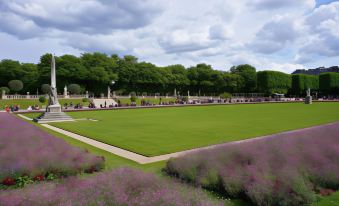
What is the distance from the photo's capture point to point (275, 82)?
100m

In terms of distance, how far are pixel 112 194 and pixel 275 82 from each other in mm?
101538

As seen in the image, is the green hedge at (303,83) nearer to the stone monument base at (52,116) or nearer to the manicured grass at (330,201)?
the stone monument base at (52,116)

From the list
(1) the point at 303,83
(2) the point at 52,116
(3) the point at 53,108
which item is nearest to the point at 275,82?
(1) the point at 303,83

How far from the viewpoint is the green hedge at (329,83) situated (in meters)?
98.9

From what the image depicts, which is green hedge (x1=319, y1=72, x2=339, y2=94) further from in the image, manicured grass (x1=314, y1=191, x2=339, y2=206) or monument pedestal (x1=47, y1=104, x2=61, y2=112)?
manicured grass (x1=314, y1=191, x2=339, y2=206)

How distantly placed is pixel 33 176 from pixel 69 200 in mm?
4155

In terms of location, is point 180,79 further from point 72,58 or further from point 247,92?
point 72,58

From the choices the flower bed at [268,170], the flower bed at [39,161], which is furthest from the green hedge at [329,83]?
the flower bed at [39,161]

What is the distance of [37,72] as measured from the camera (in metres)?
80.2

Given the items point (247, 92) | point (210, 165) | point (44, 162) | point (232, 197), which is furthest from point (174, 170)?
point (247, 92)

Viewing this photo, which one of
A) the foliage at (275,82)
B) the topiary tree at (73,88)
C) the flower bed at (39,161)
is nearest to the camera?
the flower bed at (39,161)

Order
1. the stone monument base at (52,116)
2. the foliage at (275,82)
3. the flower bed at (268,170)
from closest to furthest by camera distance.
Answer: the flower bed at (268,170) → the stone monument base at (52,116) → the foliage at (275,82)

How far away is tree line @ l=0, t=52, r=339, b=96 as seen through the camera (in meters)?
78.6

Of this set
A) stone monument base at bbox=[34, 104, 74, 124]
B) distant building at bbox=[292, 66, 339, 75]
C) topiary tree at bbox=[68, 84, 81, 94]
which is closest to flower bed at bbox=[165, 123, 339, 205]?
stone monument base at bbox=[34, 104, 74, 124]
